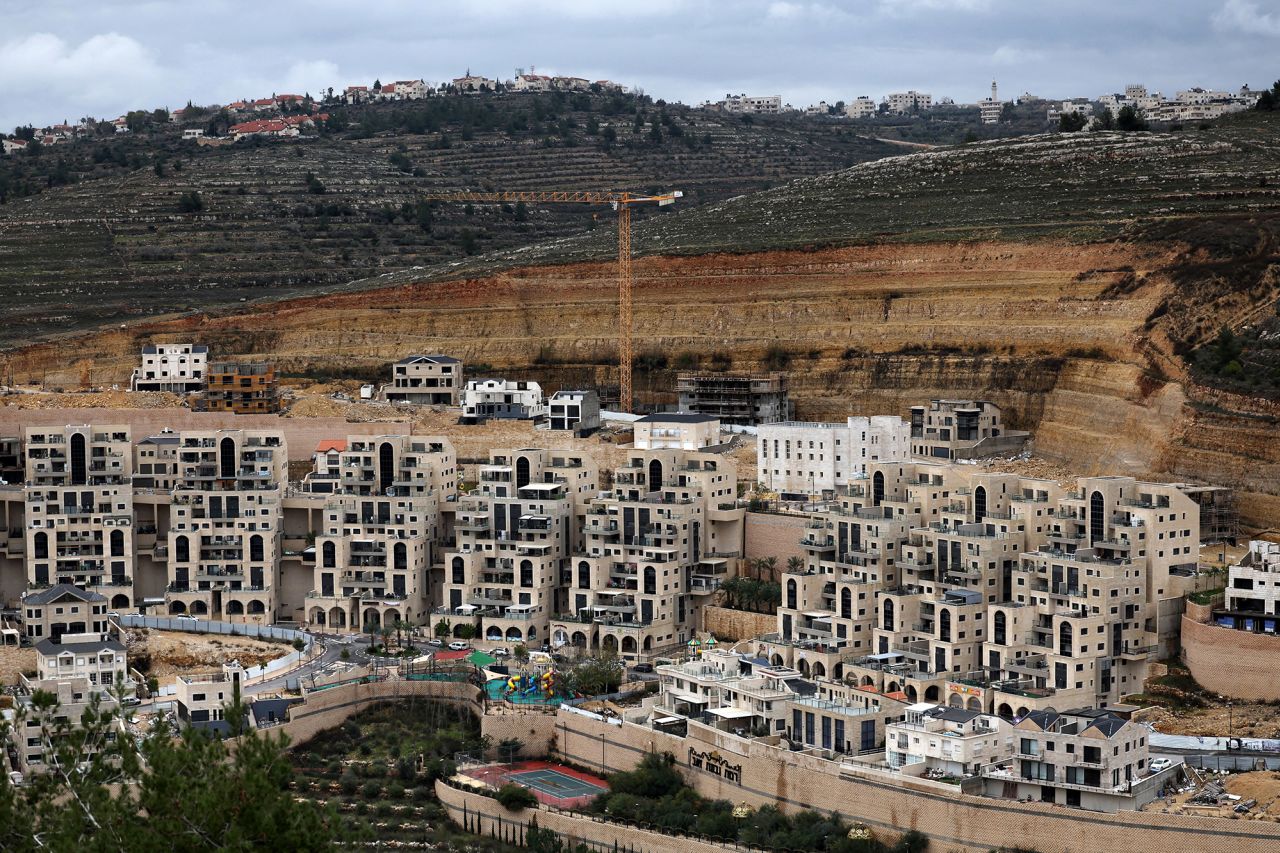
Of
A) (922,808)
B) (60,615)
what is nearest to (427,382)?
(60,615)

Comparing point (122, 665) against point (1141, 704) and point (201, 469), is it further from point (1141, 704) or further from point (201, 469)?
point (1141, 704)

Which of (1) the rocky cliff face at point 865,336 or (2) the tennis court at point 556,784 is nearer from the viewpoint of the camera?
(2) the tennis court at point 556,784

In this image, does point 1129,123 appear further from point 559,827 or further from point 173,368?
point 559,827

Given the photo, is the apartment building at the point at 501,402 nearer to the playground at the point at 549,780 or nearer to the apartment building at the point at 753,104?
the playground at the point at 549,780

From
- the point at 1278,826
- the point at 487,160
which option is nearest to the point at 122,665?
the point at 1278,826

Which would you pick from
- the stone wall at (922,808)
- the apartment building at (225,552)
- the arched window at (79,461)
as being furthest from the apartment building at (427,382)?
the stone wall at (922,808)

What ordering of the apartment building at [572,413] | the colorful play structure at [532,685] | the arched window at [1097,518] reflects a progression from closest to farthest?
1. the arched window at [1097,518]
2. the colorful play structure at [532,685]
3. the apartment building at [572,413]
